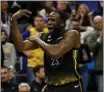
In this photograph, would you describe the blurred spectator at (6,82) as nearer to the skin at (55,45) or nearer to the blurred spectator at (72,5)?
the blurred spectator at (72,5)

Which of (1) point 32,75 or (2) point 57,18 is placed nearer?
(2) point 57,18

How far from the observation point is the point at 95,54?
9.96 meters

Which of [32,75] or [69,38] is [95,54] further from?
[69,38]

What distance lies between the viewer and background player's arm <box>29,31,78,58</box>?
591 centimetres

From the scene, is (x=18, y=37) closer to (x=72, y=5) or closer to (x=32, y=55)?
(x=32, y=55)

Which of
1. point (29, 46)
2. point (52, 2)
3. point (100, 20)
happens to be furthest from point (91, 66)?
point (29, 46)

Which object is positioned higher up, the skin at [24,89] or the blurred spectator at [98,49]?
the blurred spectator at [98,49]

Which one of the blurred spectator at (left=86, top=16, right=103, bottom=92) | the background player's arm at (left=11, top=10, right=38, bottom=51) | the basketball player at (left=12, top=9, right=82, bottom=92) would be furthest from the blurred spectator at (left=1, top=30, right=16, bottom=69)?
the basketball player at (left=12, top=9, right=82, bottom=92)

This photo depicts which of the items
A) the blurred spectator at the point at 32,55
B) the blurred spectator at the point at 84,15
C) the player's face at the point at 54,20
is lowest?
the blurred spectator at the point at 32,55

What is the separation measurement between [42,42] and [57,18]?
464 mm

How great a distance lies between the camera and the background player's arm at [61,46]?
591cm

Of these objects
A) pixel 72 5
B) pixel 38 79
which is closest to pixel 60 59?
pixel 38 79

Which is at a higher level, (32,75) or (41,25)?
(41,25)

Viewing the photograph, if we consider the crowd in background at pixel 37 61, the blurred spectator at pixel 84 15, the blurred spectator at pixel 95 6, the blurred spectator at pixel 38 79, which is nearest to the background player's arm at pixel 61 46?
the crowd in background at pixel 37 61
